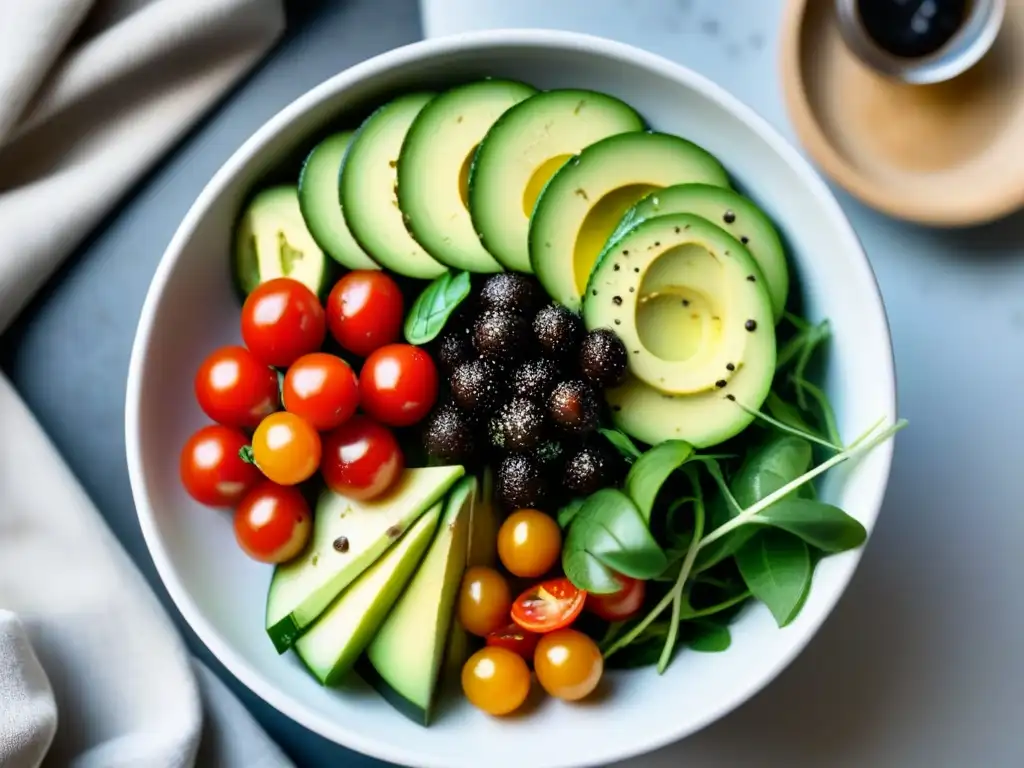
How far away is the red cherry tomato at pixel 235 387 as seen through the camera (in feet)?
3.23

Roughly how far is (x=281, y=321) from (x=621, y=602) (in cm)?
42

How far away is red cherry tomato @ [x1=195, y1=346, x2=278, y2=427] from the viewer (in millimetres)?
984

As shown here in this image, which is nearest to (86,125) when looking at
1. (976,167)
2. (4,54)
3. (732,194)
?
(4,54)

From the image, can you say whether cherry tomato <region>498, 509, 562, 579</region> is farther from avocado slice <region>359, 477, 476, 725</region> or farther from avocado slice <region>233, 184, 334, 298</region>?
avocado slice <region>233, 184, 334, 298</region>

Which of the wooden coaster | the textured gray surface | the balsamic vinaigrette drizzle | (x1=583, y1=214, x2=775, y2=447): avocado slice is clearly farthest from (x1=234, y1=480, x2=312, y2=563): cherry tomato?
the balsamic vinaigrette drizzle

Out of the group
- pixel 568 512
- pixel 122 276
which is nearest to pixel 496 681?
pixel 568 512

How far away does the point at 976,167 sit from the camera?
3.54 ft

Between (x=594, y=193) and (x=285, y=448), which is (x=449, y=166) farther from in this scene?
(x=285, y=448)

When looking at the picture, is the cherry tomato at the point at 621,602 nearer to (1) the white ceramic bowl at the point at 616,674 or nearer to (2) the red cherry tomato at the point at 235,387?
(1) the white ceramic bowl at the point at 616,674

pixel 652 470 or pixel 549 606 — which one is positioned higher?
pixel 652 470

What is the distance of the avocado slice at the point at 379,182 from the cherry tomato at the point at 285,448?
0.18m

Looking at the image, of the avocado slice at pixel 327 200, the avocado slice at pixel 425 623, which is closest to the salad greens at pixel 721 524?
the avocado slice at pixel 425 623

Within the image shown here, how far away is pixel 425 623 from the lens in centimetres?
97

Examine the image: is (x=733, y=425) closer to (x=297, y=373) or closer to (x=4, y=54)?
(x=297, y=373)
